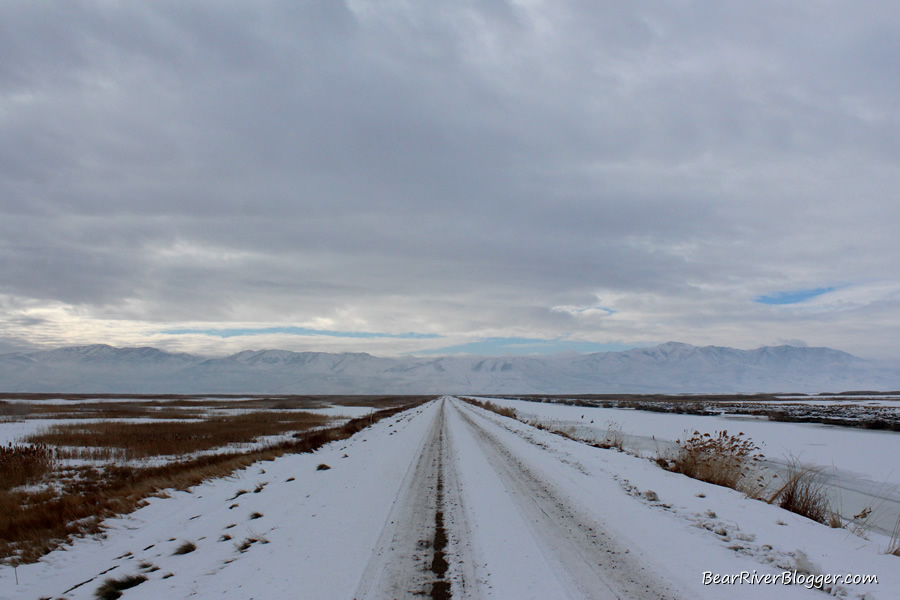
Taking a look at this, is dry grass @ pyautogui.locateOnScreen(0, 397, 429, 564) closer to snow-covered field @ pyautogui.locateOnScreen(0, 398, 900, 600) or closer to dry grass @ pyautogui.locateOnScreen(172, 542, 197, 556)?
snow-covered field @ pyautogui.locateOnScreen(0, 398, 900, 600)

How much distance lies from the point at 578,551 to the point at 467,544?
1.46 metres

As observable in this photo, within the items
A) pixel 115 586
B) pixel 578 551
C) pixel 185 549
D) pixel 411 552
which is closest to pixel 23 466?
pixel 185 549

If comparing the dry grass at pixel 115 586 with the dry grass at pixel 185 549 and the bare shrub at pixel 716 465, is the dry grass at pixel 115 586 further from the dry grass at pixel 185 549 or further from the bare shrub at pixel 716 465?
the bare shrub at pixel 716 465

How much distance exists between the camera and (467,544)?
6086mm

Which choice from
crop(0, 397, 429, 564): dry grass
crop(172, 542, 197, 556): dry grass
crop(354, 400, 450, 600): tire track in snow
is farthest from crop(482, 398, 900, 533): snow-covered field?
crop(0, 397, 429, 564): dry grass

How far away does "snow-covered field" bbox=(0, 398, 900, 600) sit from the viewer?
485cm

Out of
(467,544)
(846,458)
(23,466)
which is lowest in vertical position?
(846,458)

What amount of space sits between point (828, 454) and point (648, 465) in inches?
435

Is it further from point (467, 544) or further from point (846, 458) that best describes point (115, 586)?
point (846, 458)

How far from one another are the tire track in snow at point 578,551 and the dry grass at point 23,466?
13968 millimetres

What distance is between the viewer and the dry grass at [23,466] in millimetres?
12812

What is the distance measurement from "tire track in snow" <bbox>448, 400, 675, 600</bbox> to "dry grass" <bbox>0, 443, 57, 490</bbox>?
1397cm

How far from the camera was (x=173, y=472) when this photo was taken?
14.0 meters

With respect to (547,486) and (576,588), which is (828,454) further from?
(576,588)
